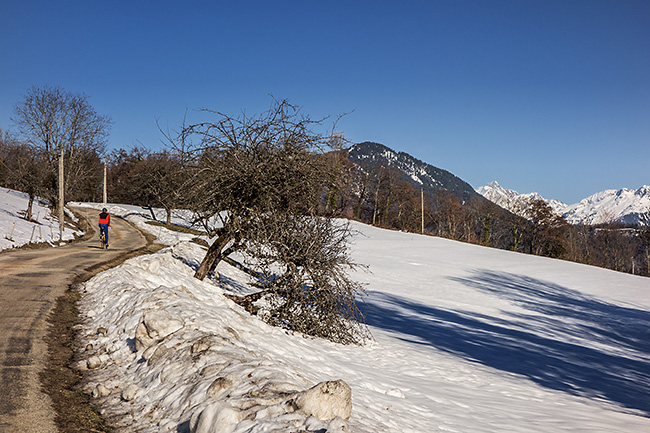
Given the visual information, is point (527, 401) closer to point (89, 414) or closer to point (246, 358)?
point (246, 358)

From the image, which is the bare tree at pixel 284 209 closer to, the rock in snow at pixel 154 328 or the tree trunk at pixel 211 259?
the tree trunk at pixel 211 259

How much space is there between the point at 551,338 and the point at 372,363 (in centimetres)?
1145

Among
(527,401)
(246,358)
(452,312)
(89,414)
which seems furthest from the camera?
(452,312)

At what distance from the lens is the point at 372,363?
10.2 m

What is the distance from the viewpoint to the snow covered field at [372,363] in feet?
15.3

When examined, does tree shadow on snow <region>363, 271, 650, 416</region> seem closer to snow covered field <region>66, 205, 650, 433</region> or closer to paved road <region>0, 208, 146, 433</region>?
snow covered field <region>66, 205, 650, 433</region>

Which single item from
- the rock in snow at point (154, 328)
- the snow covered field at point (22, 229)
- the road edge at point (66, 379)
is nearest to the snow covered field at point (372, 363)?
the rock in snow at point (154, 328)

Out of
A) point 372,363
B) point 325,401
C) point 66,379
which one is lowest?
point 372,363

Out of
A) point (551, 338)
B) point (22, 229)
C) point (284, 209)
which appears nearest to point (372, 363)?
point (284, 209)

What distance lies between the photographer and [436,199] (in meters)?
Answer: 85.9

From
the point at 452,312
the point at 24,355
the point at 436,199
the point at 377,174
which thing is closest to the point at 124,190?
the point at 377,174

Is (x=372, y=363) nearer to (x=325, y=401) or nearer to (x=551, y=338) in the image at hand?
(x=325, y=401)

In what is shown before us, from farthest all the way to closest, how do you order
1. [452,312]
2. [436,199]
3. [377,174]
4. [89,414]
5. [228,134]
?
[436,199] < [377,174] < [452,312] < [228,134] < [89,414]

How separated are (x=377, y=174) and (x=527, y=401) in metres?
68.0
